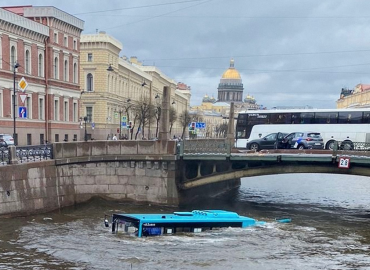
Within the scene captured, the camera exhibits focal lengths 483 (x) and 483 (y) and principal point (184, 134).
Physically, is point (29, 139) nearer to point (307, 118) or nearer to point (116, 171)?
point (116, 171)

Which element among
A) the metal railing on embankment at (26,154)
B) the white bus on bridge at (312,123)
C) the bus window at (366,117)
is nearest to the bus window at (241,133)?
the white bus on bridge at (312,123)

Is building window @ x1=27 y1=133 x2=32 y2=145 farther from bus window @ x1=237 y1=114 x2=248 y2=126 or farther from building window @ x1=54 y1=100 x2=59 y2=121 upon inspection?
bus window @ x1=237 y1=114 x2=248 y2=126

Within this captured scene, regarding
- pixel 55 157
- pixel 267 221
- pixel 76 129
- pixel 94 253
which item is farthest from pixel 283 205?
pixel 76 129

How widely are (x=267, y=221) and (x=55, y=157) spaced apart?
12.5m

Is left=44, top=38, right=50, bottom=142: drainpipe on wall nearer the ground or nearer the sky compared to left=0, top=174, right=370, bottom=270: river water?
nearer the sky

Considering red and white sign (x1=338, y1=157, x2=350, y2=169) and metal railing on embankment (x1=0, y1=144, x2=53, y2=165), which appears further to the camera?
red and white sign (x1=338, y1=157, x2=350, y2=169)

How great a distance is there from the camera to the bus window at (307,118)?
4209 cm

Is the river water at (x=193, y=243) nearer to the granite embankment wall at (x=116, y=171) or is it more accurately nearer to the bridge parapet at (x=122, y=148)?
the granite embankment wall at (x=116, y=171)

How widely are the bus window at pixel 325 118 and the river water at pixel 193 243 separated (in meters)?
11.0

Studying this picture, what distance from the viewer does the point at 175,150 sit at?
29625 millimetres

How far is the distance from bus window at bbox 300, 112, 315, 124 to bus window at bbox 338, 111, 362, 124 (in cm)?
230

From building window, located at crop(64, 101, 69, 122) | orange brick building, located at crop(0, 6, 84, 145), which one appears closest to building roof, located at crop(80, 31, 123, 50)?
orange brick building, located at crop(0, 6, 84, 145)

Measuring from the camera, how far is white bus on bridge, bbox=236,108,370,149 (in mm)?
40062

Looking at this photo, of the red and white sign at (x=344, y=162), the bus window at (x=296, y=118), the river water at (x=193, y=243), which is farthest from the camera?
the bus window at (x=296, y=118)
